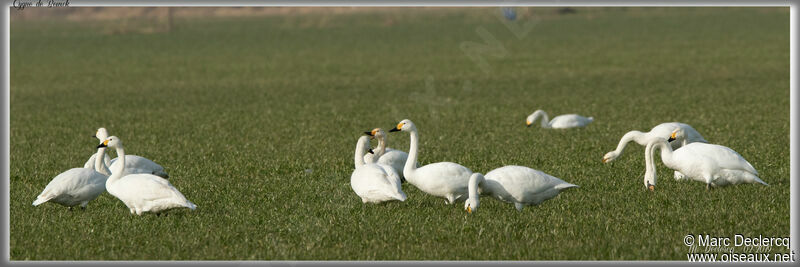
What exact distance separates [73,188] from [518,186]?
5012 mm

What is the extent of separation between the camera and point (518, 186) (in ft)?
34.3

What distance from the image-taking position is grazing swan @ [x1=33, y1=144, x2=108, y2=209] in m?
10.8

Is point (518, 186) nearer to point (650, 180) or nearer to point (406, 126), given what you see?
point (406, 126)

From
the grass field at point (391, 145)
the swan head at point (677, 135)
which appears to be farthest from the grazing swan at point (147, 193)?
the swan head at point (677, 135)

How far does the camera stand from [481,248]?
29.7ft

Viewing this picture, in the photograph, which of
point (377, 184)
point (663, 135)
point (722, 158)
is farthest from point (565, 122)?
point (377, 184)

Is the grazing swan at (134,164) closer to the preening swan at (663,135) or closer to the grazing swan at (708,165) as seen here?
the preening swan at (663,135)

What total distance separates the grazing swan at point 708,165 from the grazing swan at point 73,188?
6.57 metres

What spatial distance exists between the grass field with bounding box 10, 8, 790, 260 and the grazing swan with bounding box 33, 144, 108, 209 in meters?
0.22

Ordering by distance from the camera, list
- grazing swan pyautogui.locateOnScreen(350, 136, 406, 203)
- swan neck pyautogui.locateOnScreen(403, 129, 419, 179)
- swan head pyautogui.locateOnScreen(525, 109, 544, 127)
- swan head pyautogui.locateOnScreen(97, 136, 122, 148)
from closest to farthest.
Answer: grazing swan pyautogui.locateOnScreen(350, 136, 406, 203)
swan neck pyautogui.locateOnScreen(403, 129, 419, 179)
swan head pyautogui.locateOnScreen(97, 136, 122, 148)
swan head pyautogui.locateOnScreen(525, 109, 544, 127)

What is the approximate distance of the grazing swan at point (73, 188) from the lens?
35.3 ft

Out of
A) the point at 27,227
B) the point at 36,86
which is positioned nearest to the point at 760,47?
the point at 36,86

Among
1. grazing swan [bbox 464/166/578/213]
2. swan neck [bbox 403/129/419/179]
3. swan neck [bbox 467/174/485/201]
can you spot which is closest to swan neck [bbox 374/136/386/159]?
swan neck [bbox 403/129/419/179]

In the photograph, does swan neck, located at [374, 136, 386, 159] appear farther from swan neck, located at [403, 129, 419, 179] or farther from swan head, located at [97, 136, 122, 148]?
swan head, located at [97, 136, 122, 148]
